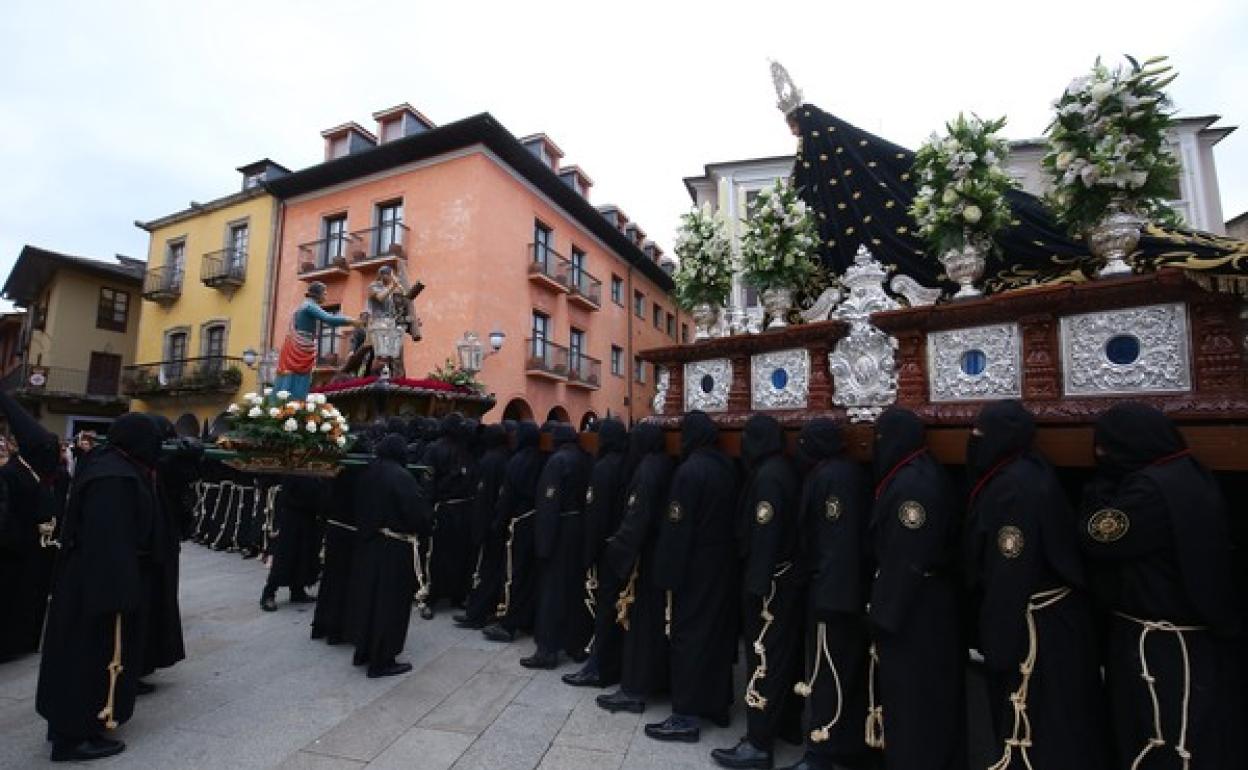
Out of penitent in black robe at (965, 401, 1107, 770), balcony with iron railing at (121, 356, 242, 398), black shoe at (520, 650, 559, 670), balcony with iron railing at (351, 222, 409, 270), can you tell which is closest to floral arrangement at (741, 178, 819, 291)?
penitent in black robe at (965, 401, 1107, 770)

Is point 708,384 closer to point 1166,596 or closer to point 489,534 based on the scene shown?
point 489,534

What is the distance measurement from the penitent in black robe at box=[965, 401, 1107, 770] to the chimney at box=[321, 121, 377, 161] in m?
23.2

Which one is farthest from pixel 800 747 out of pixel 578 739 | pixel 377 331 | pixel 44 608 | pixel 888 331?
pixel 377 331

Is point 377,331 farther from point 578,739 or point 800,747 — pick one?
point 800,747

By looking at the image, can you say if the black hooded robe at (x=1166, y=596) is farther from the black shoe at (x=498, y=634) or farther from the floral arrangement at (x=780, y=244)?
the black shoe at (x=498, y=634)

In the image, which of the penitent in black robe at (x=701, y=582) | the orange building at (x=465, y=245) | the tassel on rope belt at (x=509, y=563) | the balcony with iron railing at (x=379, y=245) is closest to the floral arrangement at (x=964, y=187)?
the penitent in black robe at (x=701, y=582)

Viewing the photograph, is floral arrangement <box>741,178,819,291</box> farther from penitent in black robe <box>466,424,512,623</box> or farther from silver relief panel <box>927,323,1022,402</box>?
penitent in black robe <box>466,424,512,623</box>

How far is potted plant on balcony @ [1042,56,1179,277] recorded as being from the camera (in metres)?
3.45

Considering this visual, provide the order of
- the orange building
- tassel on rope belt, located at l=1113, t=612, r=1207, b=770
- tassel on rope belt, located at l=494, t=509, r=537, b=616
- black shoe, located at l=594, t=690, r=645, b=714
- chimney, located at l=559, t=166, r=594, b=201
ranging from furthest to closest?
chimney, located at l=559, t=166, r=594, b=201 → the orange building → tassel on rope belt, located at l=494, t=509, r=537, b=616 → black shoe, located at l=594, t=690, r=645, b=714 → tassel on rope belt, located at l=1113, t=612, r=1207, b=770

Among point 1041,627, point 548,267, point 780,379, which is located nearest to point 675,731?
point 1041,627

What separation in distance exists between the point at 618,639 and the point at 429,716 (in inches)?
58.6

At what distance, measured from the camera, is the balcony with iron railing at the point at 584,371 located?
2194 cm

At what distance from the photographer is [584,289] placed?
77.8ft

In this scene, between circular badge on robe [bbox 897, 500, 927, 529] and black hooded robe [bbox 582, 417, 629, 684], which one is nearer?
circular badge on robe [bbox 897, 500, 927, 529]
